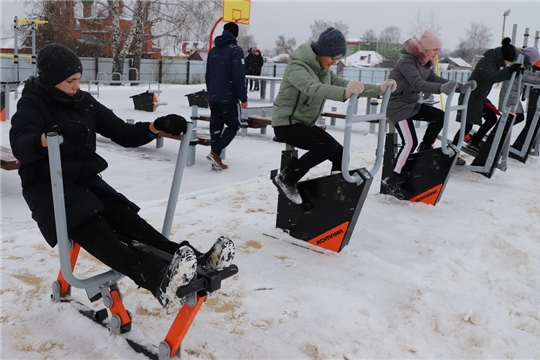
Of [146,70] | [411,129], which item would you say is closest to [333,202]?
[411,129]

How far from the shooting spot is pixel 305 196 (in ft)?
11.6

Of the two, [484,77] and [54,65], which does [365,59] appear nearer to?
[484,77]

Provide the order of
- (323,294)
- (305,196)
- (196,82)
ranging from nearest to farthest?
(323,294)
(305,196)
(196,82)

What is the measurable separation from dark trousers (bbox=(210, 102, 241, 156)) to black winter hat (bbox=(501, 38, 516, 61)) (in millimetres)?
3133

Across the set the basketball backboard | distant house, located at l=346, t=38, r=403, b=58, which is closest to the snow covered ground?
the basketball backboard

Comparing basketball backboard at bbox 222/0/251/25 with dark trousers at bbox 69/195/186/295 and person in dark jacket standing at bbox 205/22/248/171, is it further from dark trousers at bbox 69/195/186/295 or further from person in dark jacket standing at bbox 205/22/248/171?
dark trousers at bbox 69/195/186/295

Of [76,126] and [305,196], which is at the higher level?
[76,126]

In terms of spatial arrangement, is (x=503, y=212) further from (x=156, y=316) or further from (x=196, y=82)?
(x=196, y=82)

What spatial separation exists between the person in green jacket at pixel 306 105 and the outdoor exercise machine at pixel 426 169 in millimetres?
1418

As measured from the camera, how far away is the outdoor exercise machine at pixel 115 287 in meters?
1.87

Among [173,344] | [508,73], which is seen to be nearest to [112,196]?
[173,344]

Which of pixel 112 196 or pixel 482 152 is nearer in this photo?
pixel 112 196

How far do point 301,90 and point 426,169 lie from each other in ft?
6.69

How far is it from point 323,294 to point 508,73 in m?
4.08
